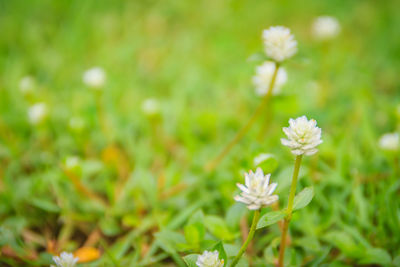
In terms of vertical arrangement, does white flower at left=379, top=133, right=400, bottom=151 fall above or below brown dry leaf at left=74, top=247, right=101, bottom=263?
above

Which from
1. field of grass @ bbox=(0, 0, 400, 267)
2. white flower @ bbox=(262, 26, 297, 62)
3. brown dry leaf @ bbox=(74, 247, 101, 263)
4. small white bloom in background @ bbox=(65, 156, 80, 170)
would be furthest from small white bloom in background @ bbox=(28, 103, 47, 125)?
white flower @ bbox=(262, 26, 297, 62)

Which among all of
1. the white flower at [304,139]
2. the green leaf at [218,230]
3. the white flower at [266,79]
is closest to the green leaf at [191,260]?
the green leaf at [218,230]

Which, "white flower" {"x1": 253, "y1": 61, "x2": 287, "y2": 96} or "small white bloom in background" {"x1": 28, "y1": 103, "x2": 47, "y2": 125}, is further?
"small white bloom in background" {"x1": 28, "y1": 103, "x2": 47, "y2": 125}

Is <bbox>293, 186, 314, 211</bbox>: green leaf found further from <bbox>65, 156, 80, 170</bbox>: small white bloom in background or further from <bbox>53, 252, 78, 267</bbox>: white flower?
<bbox>65, 156, 80, 170</bbox>: small white bloom in background

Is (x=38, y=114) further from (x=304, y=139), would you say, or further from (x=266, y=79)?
(x=304, y=139)

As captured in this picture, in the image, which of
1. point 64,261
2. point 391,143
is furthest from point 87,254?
point 391,143

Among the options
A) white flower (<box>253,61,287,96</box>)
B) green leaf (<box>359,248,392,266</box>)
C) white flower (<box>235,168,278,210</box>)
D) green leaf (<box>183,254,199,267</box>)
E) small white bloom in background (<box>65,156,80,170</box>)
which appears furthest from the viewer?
white flower (<box>253,61,287,96</box>)

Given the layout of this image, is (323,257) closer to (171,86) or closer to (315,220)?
(315,220)

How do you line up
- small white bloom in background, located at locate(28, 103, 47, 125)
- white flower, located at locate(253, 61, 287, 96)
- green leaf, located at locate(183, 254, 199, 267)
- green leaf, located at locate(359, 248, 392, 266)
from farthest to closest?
1. small white bloom in background, located at locate(28, 103, 47, 125)
2. white flower, located at locate(253, 61, 287, 96)
3. green leaf, located at locate(359, 248, 392, 266)
4. green leaf, located at locate(183, 254, 199, 267)

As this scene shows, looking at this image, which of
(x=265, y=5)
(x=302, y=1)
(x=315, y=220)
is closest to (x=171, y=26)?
(x=265, y=5)
